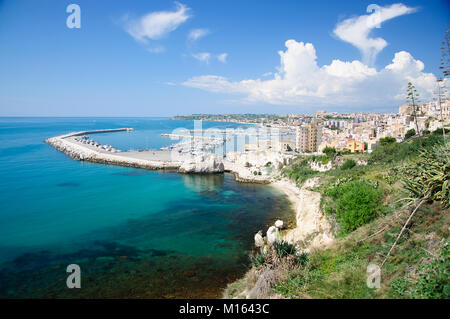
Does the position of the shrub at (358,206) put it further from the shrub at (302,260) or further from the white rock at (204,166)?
the white rock at (204,166)

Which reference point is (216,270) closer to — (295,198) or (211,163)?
(295,198)

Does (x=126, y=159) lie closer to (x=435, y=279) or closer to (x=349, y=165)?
(x=349, y=165)

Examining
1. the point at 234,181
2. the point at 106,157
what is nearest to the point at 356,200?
the point at 234,181

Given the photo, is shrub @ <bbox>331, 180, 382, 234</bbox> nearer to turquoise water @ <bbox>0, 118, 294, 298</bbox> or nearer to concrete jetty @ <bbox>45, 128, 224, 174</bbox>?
turquoise water @ <bbox>0, 118, 294, 298</bbox>

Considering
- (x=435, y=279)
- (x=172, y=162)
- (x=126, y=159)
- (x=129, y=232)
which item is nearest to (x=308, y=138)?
(x=172, y=162)

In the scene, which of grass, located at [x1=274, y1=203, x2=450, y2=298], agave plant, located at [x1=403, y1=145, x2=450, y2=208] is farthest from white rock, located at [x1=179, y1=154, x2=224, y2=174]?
agave plant, located at [x1=403, y1=145, x2=450, y2=208]

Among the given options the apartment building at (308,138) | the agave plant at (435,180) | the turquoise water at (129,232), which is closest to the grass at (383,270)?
the agave plant at (435,180)

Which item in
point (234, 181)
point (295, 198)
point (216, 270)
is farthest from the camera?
point (234, 181)
